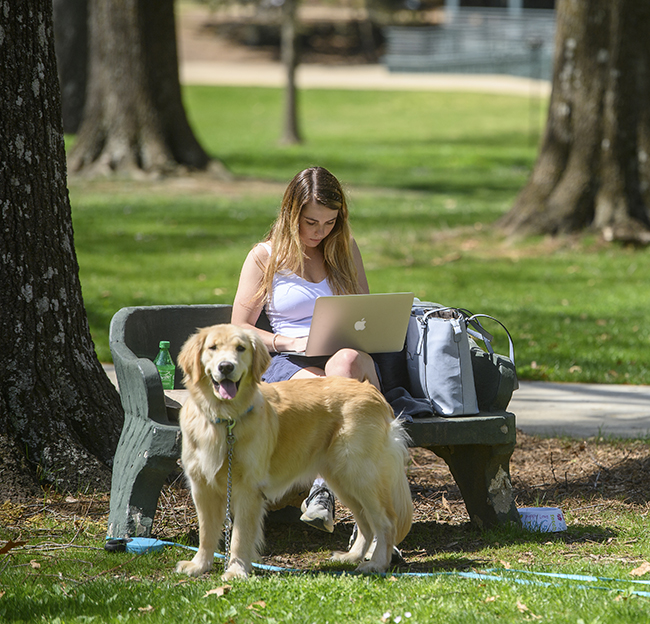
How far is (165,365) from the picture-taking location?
17.0 ft

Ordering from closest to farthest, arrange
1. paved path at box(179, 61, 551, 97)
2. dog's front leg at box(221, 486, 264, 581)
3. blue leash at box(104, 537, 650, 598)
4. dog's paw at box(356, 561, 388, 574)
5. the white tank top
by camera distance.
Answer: blue leash at box(104, 537, 650, 598) < dog's front leg at box(221, 486, 264, 581) < dog's paw at box(356, 561, 388, 574) < the white tank top < paved path at box(179, 61, 551, 97)

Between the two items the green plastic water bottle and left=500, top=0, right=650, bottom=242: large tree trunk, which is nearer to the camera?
the green plastic water bottle

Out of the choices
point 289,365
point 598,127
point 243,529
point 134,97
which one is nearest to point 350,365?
point 289,365

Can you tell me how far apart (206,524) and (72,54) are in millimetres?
20322

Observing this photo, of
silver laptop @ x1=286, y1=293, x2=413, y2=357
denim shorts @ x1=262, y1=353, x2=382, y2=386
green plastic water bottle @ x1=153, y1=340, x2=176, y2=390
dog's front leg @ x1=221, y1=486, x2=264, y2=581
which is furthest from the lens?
green plastic water bottle @ x1=153, y1=340, x2=176, y2=390

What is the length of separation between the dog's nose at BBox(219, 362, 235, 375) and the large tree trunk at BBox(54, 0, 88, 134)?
65.1 ft

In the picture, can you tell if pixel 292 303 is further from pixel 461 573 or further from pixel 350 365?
pixel 461 573

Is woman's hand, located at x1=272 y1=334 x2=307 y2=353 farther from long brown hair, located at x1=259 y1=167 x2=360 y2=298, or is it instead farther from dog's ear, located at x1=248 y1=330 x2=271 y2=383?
dog's ear, located at x1=248 y1=330 x2=271 y2=383

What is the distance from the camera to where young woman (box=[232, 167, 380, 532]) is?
4848mm

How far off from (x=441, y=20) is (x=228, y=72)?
53.1 feet

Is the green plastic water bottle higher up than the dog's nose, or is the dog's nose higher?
the dog's nose

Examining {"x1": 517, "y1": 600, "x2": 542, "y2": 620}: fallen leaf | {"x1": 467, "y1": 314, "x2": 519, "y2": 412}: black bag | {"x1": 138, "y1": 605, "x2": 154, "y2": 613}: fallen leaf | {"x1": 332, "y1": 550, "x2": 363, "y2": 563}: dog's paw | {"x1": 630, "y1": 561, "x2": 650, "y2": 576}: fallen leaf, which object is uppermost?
{"x1": 467, "y1": 314, "x2": 519, "y2": 412}: black bag

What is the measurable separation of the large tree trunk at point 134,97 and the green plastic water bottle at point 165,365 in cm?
1170

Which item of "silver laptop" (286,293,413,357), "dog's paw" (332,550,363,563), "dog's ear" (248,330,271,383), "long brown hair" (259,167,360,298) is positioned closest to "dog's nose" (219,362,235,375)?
"dog's ear" (248,330,271,383)
